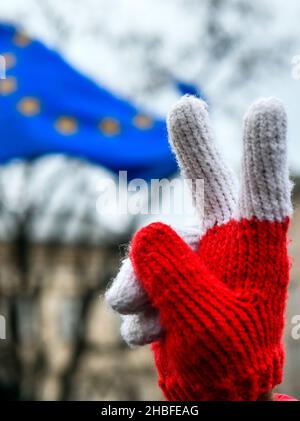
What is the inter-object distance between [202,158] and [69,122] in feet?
13.2

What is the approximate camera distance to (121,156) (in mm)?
5109

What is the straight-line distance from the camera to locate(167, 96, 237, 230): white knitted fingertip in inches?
46.1

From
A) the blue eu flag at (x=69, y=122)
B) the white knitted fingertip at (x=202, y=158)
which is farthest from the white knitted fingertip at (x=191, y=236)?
the blue eu flag at (x=69, y=122)

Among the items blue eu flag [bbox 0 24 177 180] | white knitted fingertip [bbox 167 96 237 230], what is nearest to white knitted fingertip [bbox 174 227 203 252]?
white knitted fingertip [bbox 167 96 237 230]

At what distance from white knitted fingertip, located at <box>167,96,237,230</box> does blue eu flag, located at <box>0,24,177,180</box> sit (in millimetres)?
3768

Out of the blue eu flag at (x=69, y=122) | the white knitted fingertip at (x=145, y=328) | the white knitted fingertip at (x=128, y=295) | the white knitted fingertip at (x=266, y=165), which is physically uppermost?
the blue eu flag at (x=69, y=122)

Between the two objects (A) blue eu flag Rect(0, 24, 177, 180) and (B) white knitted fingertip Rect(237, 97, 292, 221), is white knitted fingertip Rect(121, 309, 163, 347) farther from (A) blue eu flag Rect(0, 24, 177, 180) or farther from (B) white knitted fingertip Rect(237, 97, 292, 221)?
(A) blue eu flag Rect(0, 24, 177, 180)

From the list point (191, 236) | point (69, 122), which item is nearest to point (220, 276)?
point (191, 236)

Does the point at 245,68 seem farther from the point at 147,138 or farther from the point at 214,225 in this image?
the point at 214,225

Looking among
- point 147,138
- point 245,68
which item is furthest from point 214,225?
point 245,68

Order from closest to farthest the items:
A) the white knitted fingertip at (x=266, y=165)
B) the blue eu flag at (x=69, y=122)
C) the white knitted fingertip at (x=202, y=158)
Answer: the white knitted fingertip at (x=266, y=165) < the white knitted fingertip at (x=202, y=158) < the blue eu flag at (x=69, y=122)

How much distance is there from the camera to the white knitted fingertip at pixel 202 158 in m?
1.17

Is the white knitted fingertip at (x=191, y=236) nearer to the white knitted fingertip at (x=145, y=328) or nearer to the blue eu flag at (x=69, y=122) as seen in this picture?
the white knitted fingertip at (x=145, y=328)

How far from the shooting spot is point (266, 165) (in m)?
1.08
